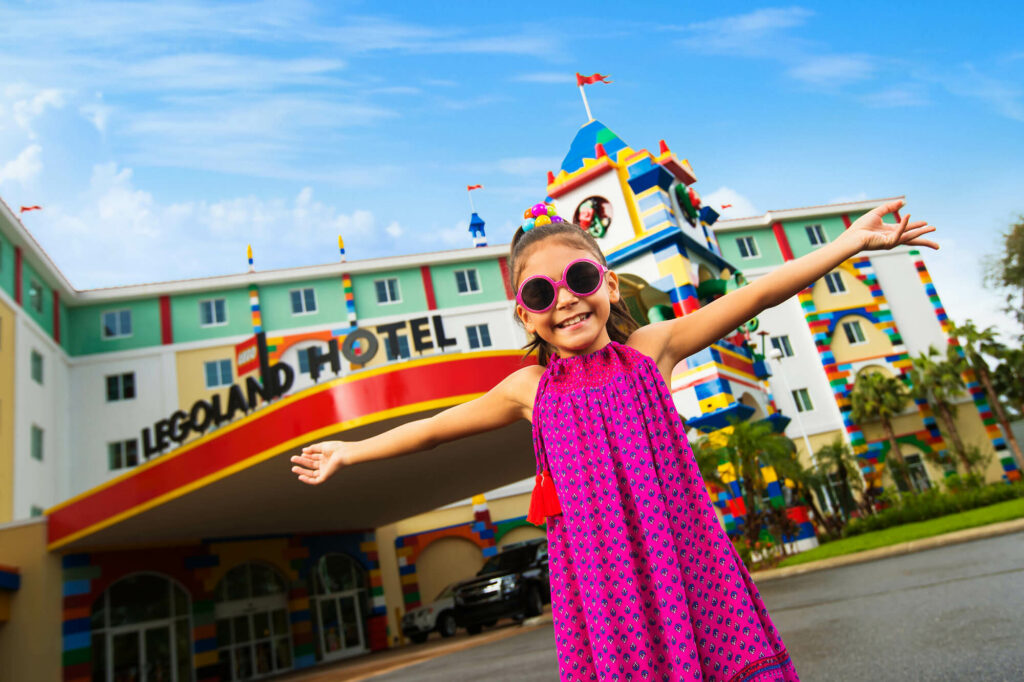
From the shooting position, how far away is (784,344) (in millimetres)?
32719

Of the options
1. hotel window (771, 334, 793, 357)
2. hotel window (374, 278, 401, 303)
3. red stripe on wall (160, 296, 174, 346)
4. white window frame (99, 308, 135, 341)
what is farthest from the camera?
hotel window (771, 334, 793, 357)

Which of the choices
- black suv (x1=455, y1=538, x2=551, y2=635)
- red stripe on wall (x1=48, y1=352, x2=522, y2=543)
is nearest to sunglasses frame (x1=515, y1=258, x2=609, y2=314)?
red stripe on wall (x1=48, y1=352, x2=522, y2=543)

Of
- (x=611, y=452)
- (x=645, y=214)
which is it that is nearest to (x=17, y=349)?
(x=645, y=214)

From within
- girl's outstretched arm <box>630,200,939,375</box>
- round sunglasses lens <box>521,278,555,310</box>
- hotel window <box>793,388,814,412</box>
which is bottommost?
girl's outstretched arm <box>630,200,939,375</box>

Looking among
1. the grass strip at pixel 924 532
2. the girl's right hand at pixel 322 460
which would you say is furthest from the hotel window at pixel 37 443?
the girl's right hand at pixel 322 460

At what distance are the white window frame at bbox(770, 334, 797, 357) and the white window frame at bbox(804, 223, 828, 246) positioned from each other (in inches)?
216

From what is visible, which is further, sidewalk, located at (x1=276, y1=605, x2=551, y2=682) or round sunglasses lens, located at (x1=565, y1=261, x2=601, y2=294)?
sidewalk, located at (x1=276, y1=605, x2=551, y2=682)

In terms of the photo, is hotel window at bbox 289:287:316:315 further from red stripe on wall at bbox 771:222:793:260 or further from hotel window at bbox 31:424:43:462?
red stripe on wall at bbox 771:222:793:260

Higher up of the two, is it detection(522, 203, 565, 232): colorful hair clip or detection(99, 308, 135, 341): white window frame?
detection(99, 308, 135, 341): white window frame

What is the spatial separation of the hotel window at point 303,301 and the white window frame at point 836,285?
23454mm

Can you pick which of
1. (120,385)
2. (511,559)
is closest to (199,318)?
(120,385)

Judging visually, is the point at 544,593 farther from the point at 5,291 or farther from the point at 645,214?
the point at 5,291

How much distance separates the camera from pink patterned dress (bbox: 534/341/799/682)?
203 cm

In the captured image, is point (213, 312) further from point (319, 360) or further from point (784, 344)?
point (784, 344)
